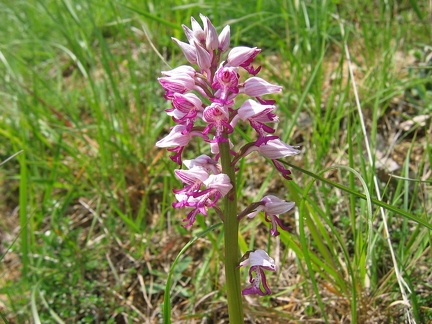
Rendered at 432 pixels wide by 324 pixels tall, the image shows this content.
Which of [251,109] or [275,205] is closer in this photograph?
[251,109]

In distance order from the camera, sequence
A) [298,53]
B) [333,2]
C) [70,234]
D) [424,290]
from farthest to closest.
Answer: [333,2], [298,53], [70,234], [424,290]

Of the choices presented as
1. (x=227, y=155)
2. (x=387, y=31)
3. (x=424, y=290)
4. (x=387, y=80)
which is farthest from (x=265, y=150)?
(x=387, y=31)

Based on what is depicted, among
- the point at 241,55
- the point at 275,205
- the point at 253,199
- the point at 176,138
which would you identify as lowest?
the point at 253,199

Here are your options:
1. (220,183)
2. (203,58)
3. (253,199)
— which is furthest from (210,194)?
(253,199)

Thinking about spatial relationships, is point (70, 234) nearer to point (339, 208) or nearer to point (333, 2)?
point (339, 208)

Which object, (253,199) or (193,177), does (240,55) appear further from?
(253,199)

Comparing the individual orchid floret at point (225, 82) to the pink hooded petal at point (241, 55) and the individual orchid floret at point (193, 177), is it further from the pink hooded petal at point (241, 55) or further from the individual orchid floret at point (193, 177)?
the individual orchid floret at point (193, 177)

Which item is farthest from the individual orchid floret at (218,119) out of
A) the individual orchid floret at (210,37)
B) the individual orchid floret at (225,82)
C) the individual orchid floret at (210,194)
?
the individual orchid floret at (210,37)
